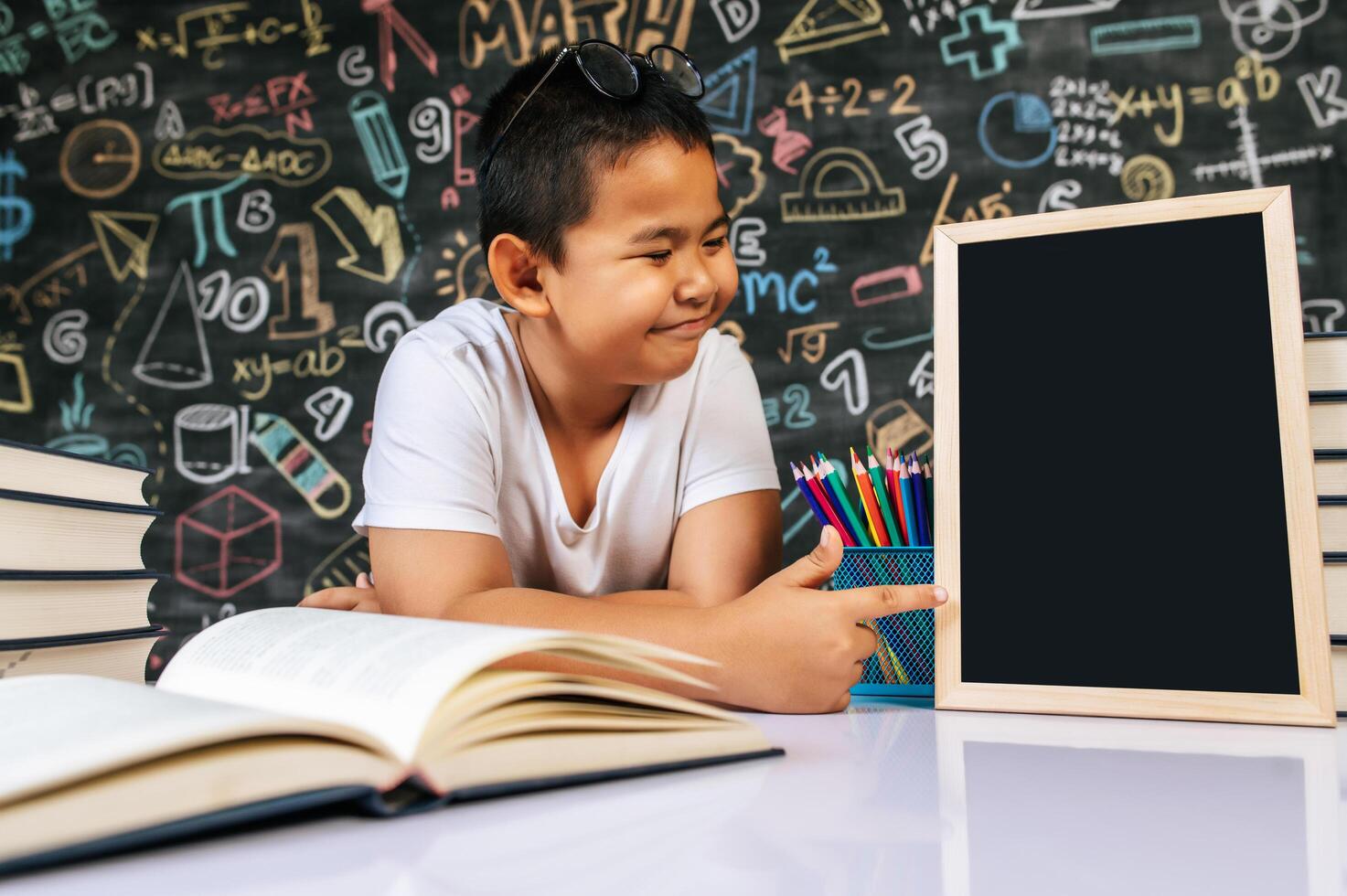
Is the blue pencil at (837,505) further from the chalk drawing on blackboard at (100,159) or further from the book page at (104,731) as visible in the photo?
the chalk drawing on blackboard at (100,159)

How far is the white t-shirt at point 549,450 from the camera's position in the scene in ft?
3.41

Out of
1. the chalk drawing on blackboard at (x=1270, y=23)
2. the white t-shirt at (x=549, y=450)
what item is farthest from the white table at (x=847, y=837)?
the chalk drawing on blackboard at (x=1270, y=23)

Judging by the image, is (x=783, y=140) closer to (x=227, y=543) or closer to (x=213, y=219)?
(x=213, y=219)

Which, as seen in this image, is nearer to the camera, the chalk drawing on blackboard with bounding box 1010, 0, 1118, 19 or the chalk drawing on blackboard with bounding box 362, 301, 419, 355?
the chalk drawing on blackboard with bounding box 1010, 0, 1118, 19

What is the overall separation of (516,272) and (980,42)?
1574mm

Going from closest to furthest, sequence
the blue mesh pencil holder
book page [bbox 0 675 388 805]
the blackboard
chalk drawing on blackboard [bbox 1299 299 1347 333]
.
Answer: book page [bbox 0 675 388 805], the blue mesh pencil holder, chalk drawing on blackboard [bbox 1299 299 1347 333], the blackboard

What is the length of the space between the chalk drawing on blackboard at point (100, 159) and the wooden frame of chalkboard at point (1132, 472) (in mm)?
2371

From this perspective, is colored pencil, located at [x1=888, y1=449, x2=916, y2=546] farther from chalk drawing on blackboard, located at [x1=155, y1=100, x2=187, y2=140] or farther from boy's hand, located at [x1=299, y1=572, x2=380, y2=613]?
chalk drawing on blackboard, located at [x1=155, y1=100, x2=187, y2=140]

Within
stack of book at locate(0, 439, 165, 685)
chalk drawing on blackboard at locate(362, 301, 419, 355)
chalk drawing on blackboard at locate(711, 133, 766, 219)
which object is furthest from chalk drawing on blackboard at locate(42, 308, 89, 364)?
stack of book at locate(0, 439, 165, 685)

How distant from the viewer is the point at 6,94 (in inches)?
104

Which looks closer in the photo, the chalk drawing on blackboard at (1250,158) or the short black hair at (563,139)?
the short black hair at (563,139)

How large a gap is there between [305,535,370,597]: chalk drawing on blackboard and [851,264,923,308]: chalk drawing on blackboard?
121 cm

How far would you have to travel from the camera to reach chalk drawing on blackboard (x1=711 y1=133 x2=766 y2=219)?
2324 mm

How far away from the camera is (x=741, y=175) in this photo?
2.33 m
